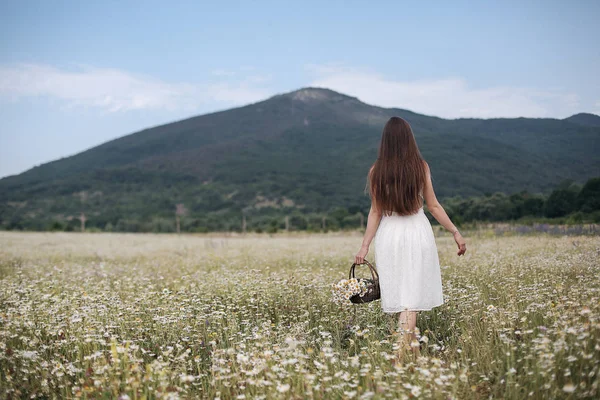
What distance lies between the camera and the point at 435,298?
5191 millimetres

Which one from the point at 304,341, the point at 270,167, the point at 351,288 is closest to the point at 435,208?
the point at 351,288

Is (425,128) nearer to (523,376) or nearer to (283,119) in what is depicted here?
(283,119)

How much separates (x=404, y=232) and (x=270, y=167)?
12192cm

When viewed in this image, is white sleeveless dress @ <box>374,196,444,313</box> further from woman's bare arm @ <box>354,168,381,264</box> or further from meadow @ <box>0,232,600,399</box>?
meadow @ <box>0,232,600,399</box>

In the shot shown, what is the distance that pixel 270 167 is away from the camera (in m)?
126

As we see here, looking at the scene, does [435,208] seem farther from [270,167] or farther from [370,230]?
[270,167]

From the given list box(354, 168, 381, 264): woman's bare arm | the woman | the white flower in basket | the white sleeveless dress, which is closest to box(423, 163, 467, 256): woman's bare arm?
the woman

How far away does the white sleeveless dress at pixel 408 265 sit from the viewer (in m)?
5.14

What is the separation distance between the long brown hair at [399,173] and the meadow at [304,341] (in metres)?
1.40

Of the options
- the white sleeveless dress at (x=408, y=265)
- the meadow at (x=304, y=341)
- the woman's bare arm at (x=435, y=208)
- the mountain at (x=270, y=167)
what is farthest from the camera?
the mountain at (x=270, y=167)

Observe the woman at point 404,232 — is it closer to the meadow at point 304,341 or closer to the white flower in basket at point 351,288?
the white flower in basket at point 351,288

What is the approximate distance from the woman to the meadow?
0.43 m

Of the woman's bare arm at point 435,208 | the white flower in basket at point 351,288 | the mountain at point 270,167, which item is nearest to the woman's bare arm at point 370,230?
the white flower in basket at point 351,288

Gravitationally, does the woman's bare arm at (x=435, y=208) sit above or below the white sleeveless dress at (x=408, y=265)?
above
